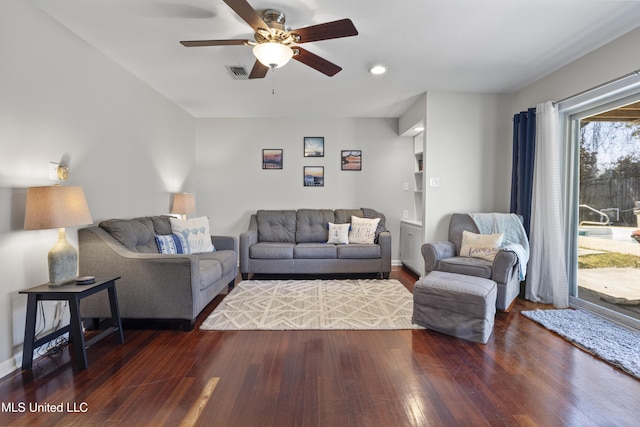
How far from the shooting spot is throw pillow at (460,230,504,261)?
3.27 m

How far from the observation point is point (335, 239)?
14.5 ft

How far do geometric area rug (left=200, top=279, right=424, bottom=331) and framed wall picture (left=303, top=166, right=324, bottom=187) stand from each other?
1.74 m

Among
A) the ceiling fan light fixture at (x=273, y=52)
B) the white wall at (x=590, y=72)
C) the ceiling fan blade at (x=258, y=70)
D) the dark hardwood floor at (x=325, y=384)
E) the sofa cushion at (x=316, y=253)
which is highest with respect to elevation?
the white wall at (x=590, y=72)

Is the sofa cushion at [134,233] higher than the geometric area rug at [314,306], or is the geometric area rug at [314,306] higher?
the sofa cushion at [134,233]

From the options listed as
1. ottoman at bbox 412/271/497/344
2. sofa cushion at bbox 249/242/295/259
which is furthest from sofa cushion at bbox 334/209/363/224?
ottoman at bbox 412/271/497/344

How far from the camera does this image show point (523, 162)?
3527 millimetres

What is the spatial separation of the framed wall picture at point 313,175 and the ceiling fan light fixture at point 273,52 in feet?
9.56

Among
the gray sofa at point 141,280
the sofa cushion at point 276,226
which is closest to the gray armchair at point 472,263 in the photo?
the sofa cushion at point 276,226

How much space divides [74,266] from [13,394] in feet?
2.66

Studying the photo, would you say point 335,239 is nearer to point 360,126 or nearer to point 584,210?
point 360,126

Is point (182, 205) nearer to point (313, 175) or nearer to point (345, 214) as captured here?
point (313, 175)

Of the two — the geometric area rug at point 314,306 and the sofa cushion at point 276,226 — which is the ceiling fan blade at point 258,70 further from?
the sofa cushion at point 276,226

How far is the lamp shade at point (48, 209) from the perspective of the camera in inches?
76.2

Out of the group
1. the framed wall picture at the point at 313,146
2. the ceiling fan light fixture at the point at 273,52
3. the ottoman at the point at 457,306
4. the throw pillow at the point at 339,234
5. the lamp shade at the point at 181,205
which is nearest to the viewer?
the ceiling fan light fixture at the point at 273,52
